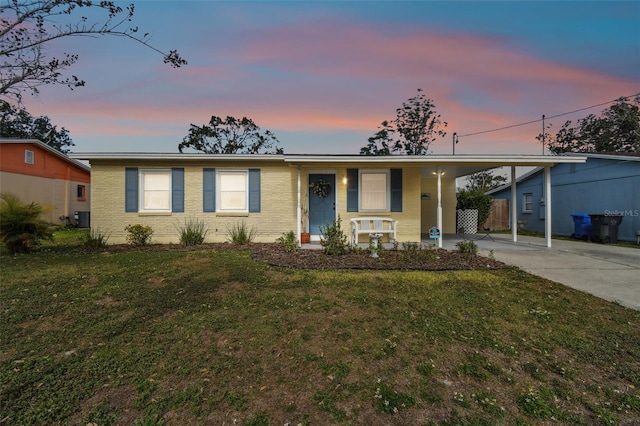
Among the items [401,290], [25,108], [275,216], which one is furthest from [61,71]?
[401,290]

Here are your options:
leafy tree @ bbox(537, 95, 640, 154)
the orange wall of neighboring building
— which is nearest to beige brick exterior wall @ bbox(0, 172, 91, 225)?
the orange wall of neighboring building

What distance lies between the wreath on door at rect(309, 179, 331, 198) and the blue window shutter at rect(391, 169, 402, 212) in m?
2.10

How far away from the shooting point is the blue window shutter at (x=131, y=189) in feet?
31.3

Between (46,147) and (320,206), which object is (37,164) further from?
(320,206)

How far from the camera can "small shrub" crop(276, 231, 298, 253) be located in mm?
7681

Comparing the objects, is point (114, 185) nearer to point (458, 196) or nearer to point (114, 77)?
point (114, 77)

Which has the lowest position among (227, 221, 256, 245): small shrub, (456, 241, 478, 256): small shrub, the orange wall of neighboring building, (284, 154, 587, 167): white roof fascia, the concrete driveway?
the concrete driveway

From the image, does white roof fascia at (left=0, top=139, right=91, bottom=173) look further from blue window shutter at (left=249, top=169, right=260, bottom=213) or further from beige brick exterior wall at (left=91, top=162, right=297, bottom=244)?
blue window shutter at (left=249, top=169, right=260, bottom=213)

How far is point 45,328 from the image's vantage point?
133 inches

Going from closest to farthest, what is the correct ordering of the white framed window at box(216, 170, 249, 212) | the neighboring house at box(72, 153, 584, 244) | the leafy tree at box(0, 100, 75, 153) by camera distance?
1. the neighboring house at box(72, 153, 584, 244)
2. the white framed window at box(216, 170, 249, 212)
3. the leafy tree at box(0, 100, 75, 153)

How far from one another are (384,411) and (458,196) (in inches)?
561

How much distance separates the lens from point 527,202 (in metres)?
16.1

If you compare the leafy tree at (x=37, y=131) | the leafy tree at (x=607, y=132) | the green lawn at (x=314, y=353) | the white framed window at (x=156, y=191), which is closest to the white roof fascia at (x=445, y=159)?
the white framed window at (x=156, y=191)

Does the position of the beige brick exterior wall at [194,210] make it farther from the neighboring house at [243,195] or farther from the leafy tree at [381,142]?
the leafy tree at [381,142]
